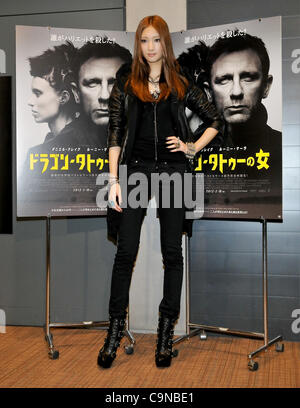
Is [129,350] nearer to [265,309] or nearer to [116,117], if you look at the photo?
[265,309]

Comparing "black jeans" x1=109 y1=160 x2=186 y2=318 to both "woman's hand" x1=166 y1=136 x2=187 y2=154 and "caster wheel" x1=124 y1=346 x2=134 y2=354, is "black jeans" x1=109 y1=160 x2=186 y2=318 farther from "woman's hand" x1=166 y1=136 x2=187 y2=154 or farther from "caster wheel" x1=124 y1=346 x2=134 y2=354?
"caster wheel" x1=124 y1=346 x2=134 y2=354

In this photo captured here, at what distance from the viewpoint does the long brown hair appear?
2.52m

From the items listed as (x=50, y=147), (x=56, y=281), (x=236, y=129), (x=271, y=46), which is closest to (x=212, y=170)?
(x=236, y=129)

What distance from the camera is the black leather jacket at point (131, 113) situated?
8.35 ft

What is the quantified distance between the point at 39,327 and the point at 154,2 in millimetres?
2337

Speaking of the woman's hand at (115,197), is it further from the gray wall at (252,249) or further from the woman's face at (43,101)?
the gray wall at (252,249)

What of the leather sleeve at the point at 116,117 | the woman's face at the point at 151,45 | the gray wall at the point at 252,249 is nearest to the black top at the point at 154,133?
the leather sleeve at the point at 116,117

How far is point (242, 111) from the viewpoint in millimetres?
2627

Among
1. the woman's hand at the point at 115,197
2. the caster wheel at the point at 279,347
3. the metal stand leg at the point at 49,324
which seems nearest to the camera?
the woman's hand at the point at 115,197

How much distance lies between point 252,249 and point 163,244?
819 millimetres

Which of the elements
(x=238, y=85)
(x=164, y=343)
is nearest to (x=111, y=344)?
(x=164, y=343)

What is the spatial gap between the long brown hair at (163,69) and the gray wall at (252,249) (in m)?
0.73

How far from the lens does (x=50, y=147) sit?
2.76 m

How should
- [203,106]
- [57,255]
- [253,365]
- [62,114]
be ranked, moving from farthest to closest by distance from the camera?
1. [57,255]
2. [62,114]
3. [203,106]
4. [253,365]
